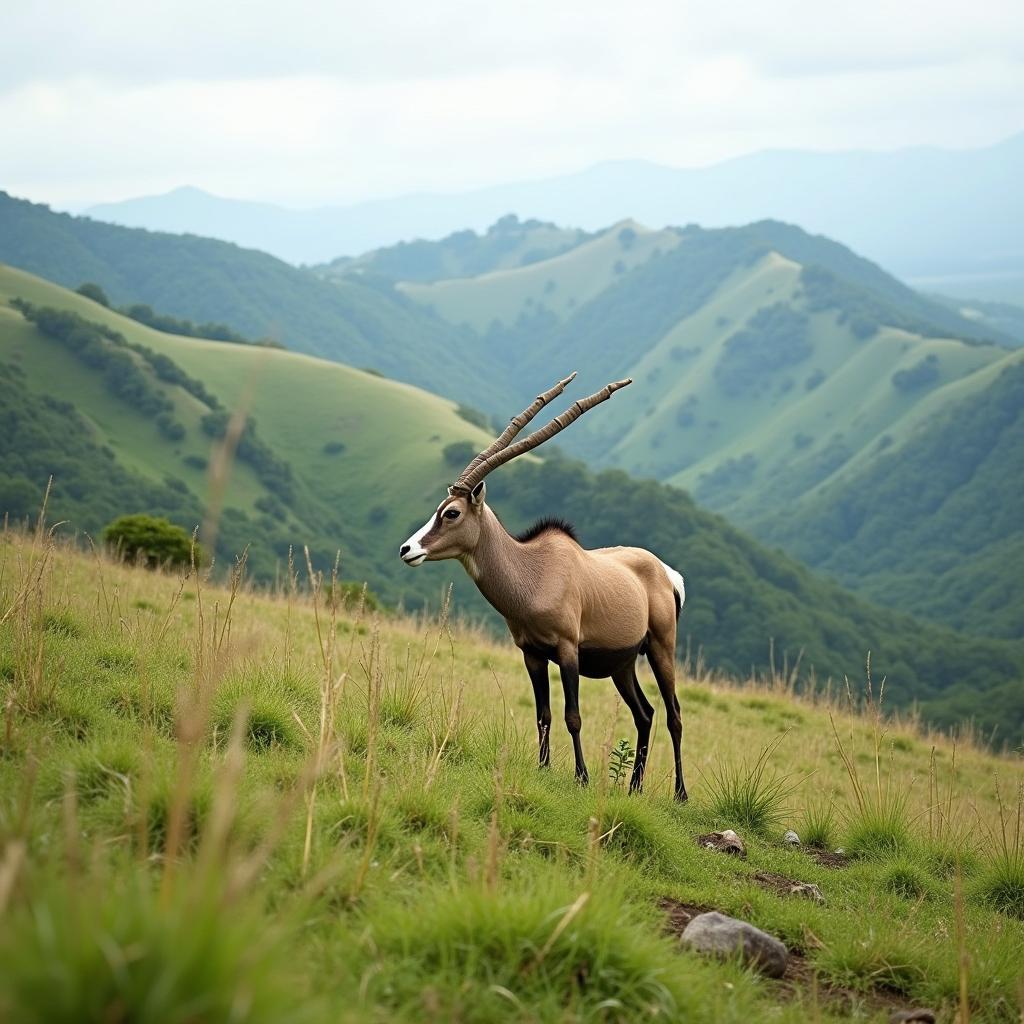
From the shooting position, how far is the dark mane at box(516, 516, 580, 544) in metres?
10.3

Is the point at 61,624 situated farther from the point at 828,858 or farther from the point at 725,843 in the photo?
the point at 828,858

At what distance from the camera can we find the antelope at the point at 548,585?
30.6ft

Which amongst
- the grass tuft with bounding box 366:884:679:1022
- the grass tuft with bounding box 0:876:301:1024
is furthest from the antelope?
the grass tuft with bounding box 0:876:301:1024

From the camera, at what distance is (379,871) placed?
19.2 feet

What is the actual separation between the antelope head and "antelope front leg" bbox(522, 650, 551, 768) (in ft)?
3.56

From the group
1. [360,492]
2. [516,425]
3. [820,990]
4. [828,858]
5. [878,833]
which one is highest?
[516,425]

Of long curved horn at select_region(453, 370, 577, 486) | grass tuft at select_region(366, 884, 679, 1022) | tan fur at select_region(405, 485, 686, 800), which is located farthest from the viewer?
tan fur at select_region(405, 485, 686, 800)

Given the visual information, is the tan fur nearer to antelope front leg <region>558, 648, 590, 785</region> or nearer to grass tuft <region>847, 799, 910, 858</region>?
antelope front leg <region>558, 648, 590, 785</region>

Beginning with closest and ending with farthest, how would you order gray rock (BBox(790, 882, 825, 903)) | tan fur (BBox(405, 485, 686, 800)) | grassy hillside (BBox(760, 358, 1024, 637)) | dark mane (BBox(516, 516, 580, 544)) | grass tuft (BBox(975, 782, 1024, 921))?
gray rock (BBox(790, 882, 825, 903)), grass tuft (BBox(975, 782, 1024, 921)), tan fur (BBox(405, 485, 686, 800)), dark mane (BBox(516, 516, 580, 544)), grassy hillside (BBox(760, 358, 1024, 637))

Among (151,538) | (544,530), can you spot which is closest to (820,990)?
(544,530)

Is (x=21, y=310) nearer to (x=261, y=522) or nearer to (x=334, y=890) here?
(x=261, y=522)

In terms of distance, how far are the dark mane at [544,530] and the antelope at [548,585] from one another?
12 millimetres

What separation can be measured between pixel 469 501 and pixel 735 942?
4492mm

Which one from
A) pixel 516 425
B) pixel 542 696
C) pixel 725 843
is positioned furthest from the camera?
pixel 542 696
